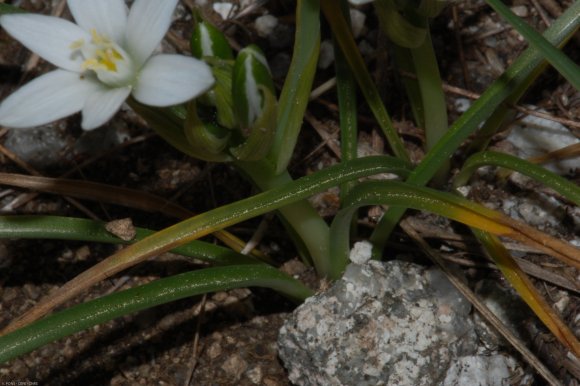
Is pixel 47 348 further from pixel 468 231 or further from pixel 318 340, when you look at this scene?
pixel 468 231

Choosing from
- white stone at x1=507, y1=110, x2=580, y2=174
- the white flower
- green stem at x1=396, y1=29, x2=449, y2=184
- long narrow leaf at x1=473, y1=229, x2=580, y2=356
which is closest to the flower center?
the white flower

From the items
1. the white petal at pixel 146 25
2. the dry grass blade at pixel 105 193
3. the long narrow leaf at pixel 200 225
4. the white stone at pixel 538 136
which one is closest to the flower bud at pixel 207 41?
the white petal at pixel 146 25

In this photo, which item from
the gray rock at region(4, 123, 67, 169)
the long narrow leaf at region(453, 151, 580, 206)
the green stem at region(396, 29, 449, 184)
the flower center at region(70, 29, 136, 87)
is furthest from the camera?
the gray rock at region(4, 123, 67, 169)

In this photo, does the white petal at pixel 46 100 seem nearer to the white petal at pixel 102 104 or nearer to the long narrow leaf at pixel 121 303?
the white petal at pixel 102 104

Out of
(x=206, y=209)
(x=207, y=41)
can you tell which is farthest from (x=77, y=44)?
(x=206, y=209)

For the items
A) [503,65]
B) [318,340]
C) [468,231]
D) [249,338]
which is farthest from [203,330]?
[503,65]

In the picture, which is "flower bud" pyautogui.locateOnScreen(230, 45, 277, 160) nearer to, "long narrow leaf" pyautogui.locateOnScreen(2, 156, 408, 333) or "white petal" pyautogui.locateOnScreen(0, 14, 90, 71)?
"long narrow leaf" pyautogui.locateOnScreen(2, 156, 408, 333)
